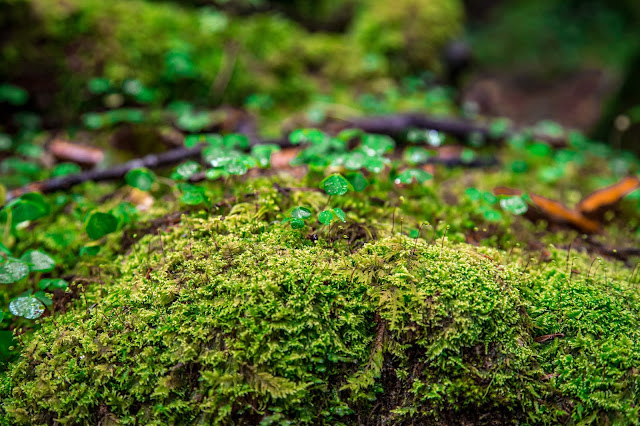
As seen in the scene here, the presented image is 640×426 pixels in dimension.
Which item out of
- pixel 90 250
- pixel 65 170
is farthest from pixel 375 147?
pixel 65 170

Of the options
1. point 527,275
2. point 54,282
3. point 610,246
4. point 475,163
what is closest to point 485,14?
point 475,163

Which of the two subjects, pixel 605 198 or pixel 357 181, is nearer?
pixel 357 181

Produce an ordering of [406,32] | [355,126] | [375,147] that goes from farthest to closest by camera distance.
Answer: [406,32], [355,126], [375,147]

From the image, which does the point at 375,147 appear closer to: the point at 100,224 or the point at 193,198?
the point at 193,198

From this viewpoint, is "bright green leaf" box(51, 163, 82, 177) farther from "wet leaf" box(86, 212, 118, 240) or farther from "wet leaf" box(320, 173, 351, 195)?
"wet leaf" box(320, 173, 351, 195)

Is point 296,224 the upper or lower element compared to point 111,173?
→ upper

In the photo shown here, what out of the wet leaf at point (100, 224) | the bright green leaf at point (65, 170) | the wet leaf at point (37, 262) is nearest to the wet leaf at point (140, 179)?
the wet leaf at point (100, 224)

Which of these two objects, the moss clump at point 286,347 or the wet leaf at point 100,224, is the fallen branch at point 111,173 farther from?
the moss clump at point 286,347

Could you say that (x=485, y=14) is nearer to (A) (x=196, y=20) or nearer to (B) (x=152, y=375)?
(A) (x=196, y=20)
